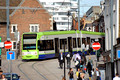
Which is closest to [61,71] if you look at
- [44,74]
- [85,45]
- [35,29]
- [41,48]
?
[44,74]

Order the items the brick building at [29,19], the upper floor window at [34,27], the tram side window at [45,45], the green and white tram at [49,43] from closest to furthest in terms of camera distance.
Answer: the green and white tram at [49,43]
the tram side window at [45,45]
the brick building at [29,19]
the upper floor window at [34,27]

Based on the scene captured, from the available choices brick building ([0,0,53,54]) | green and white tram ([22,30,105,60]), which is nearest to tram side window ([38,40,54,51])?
green and white tram ([22,30,105,60])

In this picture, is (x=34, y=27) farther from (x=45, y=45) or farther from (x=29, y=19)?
(x=45, y=45)

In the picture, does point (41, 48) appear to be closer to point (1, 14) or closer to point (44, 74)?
point (44, 74)

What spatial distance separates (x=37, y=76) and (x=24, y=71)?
10.4 ft

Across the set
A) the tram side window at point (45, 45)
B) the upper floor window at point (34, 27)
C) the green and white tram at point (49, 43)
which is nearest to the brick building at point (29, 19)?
the upper floor window at point (34, 27)

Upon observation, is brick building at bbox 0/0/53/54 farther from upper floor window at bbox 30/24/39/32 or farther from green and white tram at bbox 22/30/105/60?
green and white tram at bbox 22/30/105/60

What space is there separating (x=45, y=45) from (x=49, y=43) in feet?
1.90

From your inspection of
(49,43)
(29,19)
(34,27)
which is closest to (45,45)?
(49,43)

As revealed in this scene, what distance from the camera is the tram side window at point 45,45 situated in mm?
35406

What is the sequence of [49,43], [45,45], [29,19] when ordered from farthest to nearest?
1. [29,19]
2. [49,43]
3. [45,45]

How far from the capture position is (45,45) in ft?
118

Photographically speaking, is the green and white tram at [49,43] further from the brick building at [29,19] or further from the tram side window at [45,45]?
the brick building at [29,19]

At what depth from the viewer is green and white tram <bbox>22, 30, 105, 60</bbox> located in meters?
35.2
